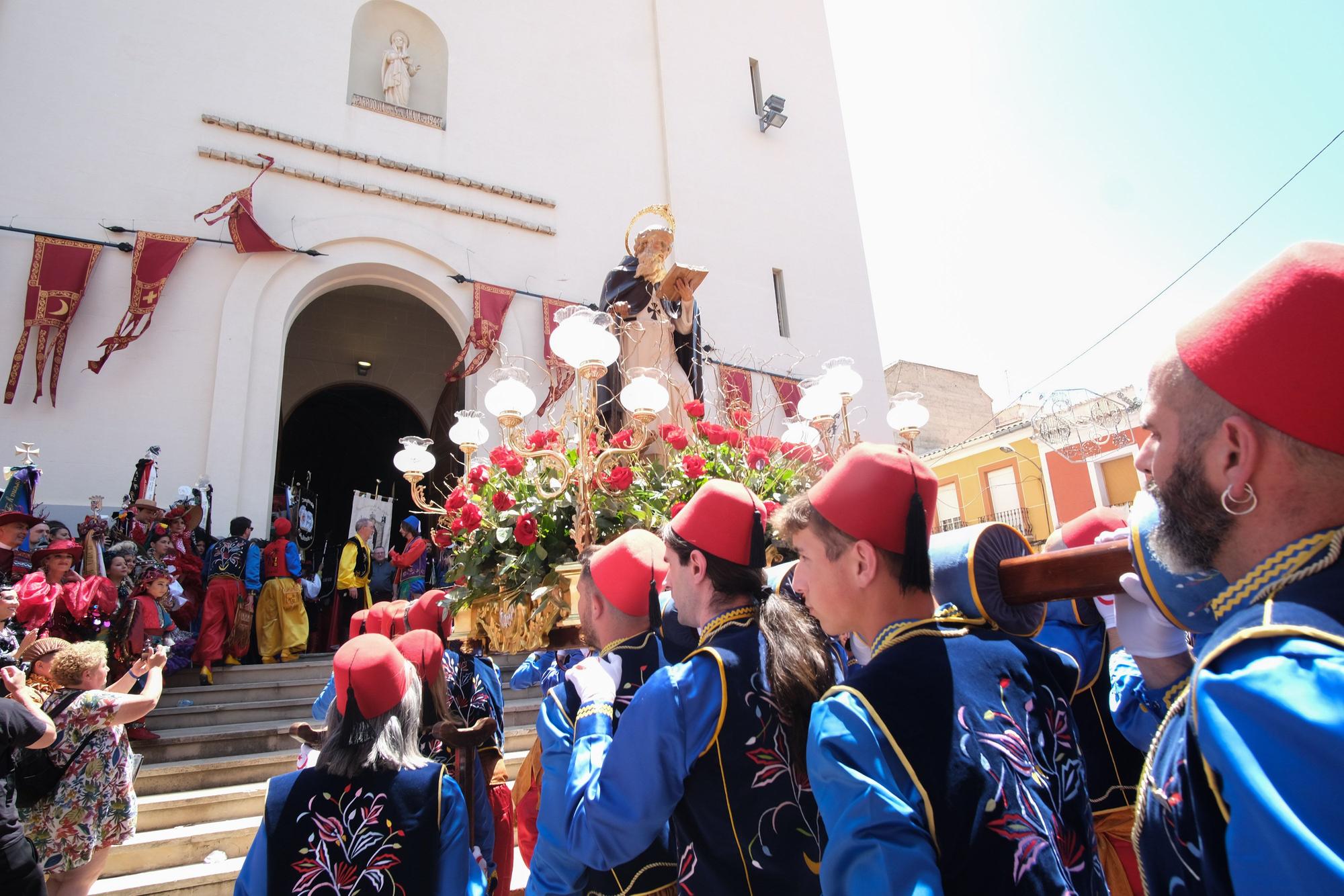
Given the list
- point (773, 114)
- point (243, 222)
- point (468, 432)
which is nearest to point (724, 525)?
point (468, 432)

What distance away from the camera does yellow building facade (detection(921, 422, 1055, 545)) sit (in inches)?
752

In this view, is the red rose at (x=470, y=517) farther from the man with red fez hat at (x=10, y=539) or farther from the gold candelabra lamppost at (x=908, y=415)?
the man with red fez hat at (x=10, y=539)

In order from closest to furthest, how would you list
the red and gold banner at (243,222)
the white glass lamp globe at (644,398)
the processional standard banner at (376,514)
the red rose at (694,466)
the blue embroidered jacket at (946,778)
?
the blue embroidered jacket at (946,778)
the red rose at (694,466)
the white glass lamp globe at (644,398)
the red and gold banner at (243,222)
the processional standard banner at (376,514)

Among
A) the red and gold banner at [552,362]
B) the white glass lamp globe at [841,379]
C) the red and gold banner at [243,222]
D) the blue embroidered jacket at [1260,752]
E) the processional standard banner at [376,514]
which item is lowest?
the blue embroidered jacket at [1260,752]

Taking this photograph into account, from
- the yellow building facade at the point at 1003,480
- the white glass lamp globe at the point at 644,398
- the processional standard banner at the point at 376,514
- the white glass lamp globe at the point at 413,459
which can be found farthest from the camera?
the yellow building facade at the point at 1003,480

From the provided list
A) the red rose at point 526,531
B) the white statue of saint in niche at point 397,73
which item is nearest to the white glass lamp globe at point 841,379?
the red rose at point 526,531

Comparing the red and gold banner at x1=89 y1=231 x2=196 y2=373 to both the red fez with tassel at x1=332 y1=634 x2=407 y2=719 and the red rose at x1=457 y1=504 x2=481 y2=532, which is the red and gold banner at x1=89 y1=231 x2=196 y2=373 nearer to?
the red rose at x1=457 y1=504 x2=481 y2=532

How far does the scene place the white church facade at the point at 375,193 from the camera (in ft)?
26.8

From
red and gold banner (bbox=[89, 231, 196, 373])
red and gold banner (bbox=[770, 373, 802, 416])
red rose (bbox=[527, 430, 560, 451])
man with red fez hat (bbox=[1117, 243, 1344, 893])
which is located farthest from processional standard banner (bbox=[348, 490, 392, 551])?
man with red fez hat (bbox=[1117, 243, 1344, 893])

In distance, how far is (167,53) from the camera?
9.26m

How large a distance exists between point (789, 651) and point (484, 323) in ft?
28.7

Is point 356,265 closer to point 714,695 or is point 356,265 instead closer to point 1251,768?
point 714,695

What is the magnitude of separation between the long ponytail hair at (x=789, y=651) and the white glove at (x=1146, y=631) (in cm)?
60

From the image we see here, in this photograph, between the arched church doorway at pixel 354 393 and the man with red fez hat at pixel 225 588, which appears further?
the arched church doorway at pixel 354 393
